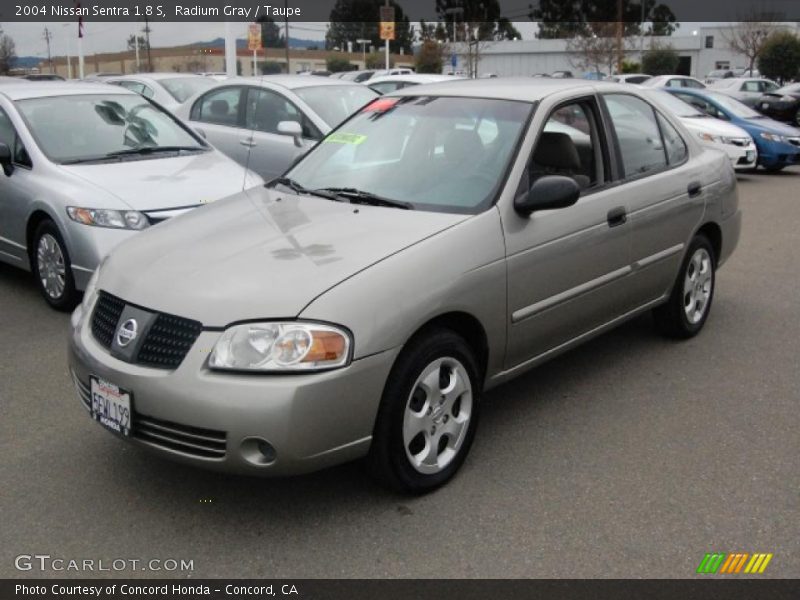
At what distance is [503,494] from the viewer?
11.9 ft

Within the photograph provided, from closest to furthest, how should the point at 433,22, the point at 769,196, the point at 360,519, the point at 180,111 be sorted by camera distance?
the point at 360,519
the point at 180,111
the point at 769,196
the point at 433,22

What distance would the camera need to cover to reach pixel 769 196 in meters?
12.5

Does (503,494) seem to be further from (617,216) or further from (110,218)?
(110,218)

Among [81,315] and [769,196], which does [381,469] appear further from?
[769,196]

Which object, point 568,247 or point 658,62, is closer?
point 568,247

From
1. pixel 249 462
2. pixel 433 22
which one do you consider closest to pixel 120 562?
pixel 249 462

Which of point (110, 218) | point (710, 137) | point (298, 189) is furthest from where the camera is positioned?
point (710, 137)

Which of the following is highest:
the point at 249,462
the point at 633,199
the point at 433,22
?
the point at 433,22

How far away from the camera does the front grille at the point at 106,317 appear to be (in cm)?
353

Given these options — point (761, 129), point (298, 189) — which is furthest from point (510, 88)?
point (761, 129)

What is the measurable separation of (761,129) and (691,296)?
10.6 metres

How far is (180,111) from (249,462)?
795 cm

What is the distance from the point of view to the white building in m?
81.1

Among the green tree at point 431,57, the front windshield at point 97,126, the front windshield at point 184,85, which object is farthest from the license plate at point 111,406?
the green tree at point 431,57
